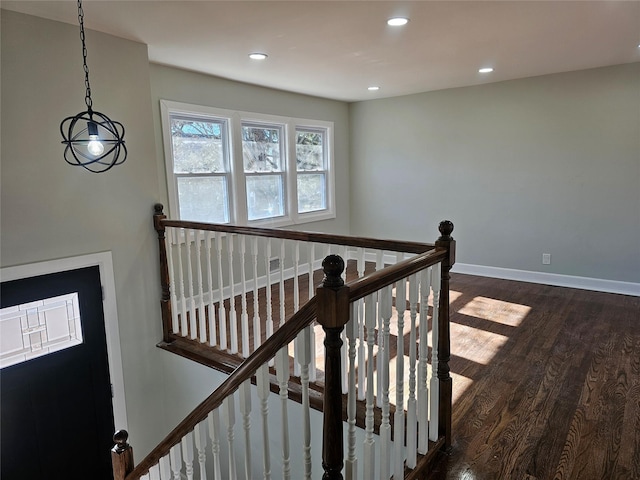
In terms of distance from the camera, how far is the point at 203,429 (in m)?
1.70

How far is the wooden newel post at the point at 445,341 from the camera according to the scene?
74.9 inches

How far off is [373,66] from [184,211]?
7.81ft

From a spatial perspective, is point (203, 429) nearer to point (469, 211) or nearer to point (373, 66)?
point (373, 66)

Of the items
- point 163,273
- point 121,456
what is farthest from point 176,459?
point 163,273

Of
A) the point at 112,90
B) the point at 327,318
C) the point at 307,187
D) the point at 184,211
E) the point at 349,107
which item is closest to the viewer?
the point at 327,318

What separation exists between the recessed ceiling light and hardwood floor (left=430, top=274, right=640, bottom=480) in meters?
2.40

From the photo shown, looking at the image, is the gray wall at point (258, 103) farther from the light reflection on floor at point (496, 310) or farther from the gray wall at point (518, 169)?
the light reflection on floor at point (496, 310)

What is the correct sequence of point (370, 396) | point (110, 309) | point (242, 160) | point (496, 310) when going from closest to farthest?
point (370, 396), point (110, 309), point (496, 310), point (242, 160)

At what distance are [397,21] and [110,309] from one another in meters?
2.95

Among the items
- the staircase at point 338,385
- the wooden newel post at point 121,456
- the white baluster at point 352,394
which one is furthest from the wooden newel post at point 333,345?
the wooden newel post at point 121,456

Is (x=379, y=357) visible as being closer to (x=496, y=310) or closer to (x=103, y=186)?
(x=103, y=186)

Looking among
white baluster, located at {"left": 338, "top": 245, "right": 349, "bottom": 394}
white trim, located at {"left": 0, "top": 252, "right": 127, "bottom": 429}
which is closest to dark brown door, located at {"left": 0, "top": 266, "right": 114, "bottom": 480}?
white trim, located at {"left": 0, "top": 252, "right": 127, "bottom": 429}

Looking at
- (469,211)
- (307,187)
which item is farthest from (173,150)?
(469,211)

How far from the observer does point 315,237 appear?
2514mm
